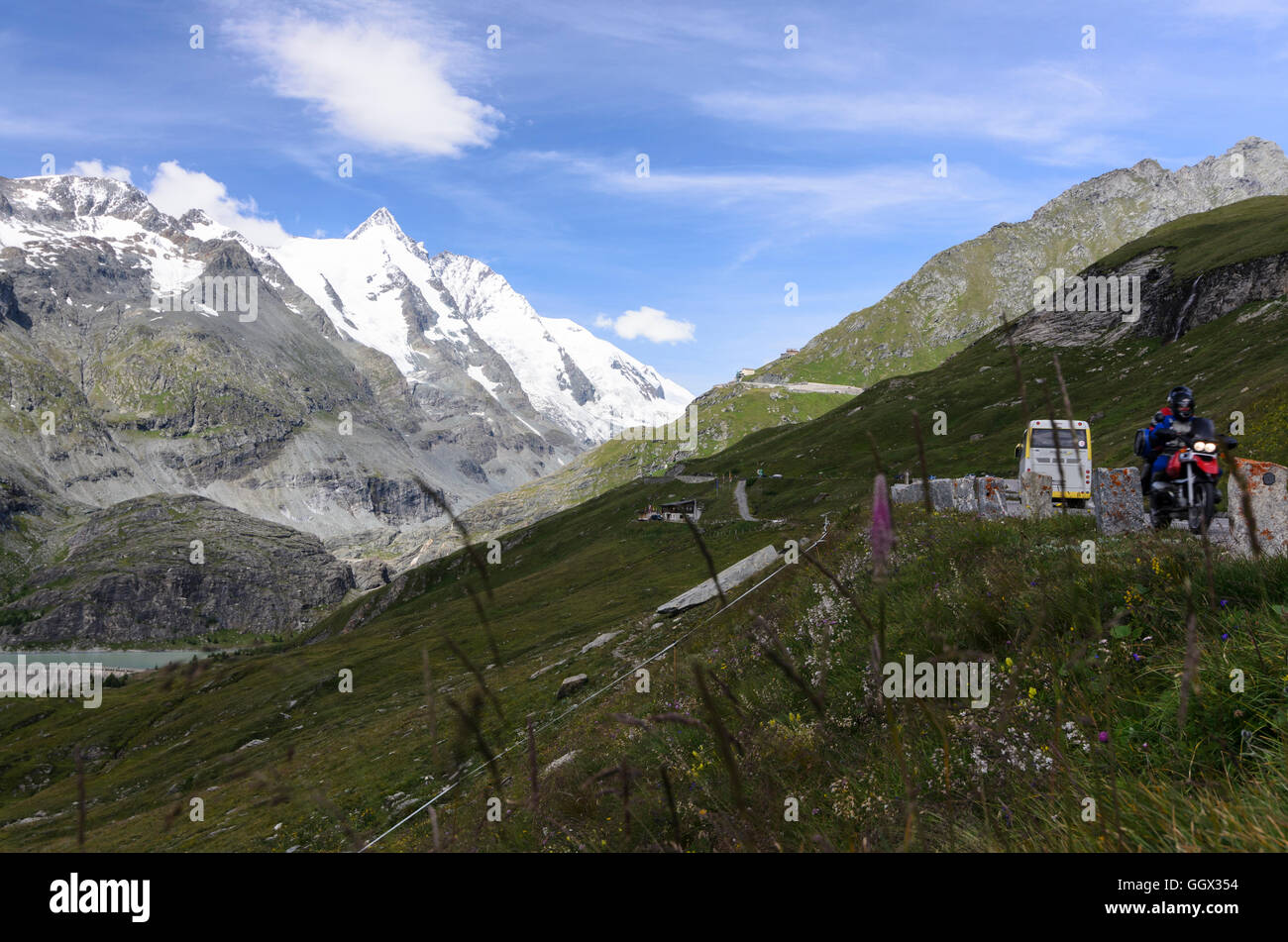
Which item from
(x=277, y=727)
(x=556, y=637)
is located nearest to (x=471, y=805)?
(x=556, y=637)

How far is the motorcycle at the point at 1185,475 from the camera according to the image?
12352mm

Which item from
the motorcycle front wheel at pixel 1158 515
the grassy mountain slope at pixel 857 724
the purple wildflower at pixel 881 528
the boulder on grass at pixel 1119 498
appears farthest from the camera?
the motorcycle front wheel at pixel 1158 515

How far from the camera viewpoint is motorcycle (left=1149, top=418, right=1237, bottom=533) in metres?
12.4

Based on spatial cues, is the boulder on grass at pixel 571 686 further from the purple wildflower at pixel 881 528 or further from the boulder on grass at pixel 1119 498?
the purple wildflower at pixel 881 528

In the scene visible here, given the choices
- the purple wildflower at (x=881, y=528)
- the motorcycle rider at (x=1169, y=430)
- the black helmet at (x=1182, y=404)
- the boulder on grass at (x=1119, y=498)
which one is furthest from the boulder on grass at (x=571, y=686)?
the purple wildflower at (x=881, y=528)

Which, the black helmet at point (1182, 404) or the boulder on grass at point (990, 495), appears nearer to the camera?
the black helmet at point (1182, 404)

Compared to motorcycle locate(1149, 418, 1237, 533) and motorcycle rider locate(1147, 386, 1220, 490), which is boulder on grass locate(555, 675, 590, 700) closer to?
motorcycle locate(1149, 418, 1237, 533)

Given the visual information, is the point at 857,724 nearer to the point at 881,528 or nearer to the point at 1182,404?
the point at 881,528

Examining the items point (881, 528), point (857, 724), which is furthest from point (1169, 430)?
point (881, 528)

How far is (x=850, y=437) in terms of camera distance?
410 feet
